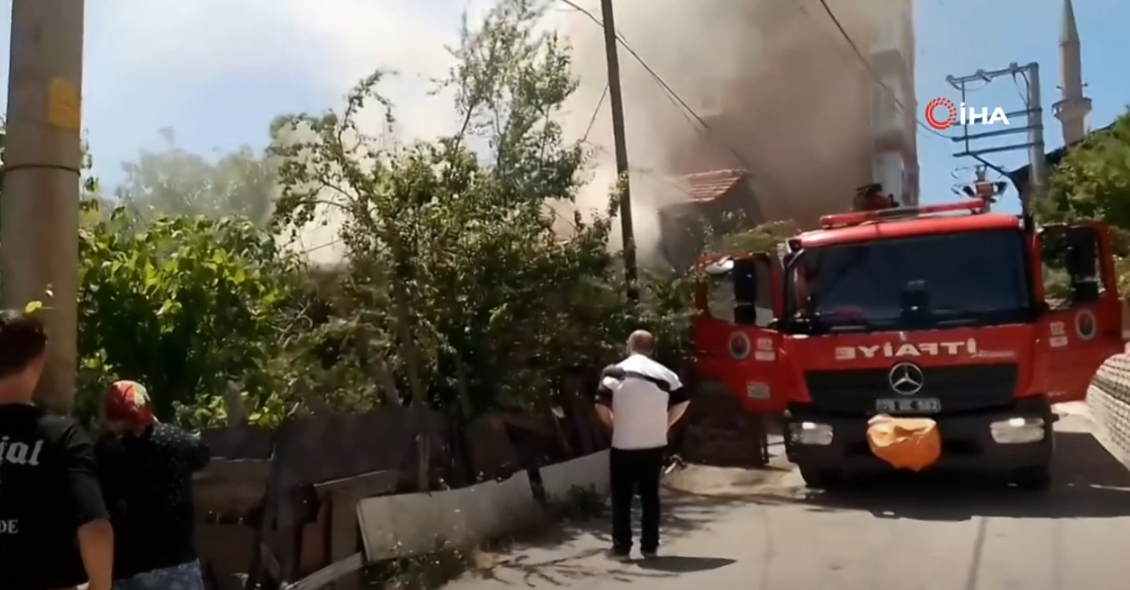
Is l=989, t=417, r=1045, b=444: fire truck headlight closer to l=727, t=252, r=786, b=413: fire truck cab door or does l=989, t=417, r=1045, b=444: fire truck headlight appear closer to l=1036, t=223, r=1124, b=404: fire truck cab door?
l=1036, t=223, r=1124, b=404: fire truck cab door

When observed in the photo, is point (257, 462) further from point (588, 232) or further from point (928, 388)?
point (928, 388)

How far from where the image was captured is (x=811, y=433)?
9016 mm

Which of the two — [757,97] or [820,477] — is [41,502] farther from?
[757,97]

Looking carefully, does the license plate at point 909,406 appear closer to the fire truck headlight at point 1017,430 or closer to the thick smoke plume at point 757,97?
the fire truck headlight at point 1017,430

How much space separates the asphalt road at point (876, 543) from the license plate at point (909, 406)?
2.58ft

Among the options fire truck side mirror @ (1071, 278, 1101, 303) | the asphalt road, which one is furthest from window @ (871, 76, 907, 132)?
fire truck side mirror @ (1071, 278, 1101, 303)

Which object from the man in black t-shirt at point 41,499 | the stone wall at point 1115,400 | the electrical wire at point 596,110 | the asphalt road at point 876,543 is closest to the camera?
the man in black t-shirt at point 41,499

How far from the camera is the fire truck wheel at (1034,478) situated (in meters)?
9.07

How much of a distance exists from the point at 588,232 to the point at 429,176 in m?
1.82

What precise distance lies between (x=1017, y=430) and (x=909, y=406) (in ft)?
2.65

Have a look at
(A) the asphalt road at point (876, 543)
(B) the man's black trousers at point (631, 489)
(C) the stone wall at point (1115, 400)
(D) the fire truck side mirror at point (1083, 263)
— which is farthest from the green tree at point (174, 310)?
(C) the stone wall at point (1115, 400)

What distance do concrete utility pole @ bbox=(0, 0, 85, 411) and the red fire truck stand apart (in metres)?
6.16

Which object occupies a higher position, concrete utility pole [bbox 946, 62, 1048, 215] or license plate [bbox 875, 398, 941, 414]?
concrete utility pole [bbox 946, 62, 1048, 215]

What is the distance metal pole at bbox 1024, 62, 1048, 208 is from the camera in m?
31.1
